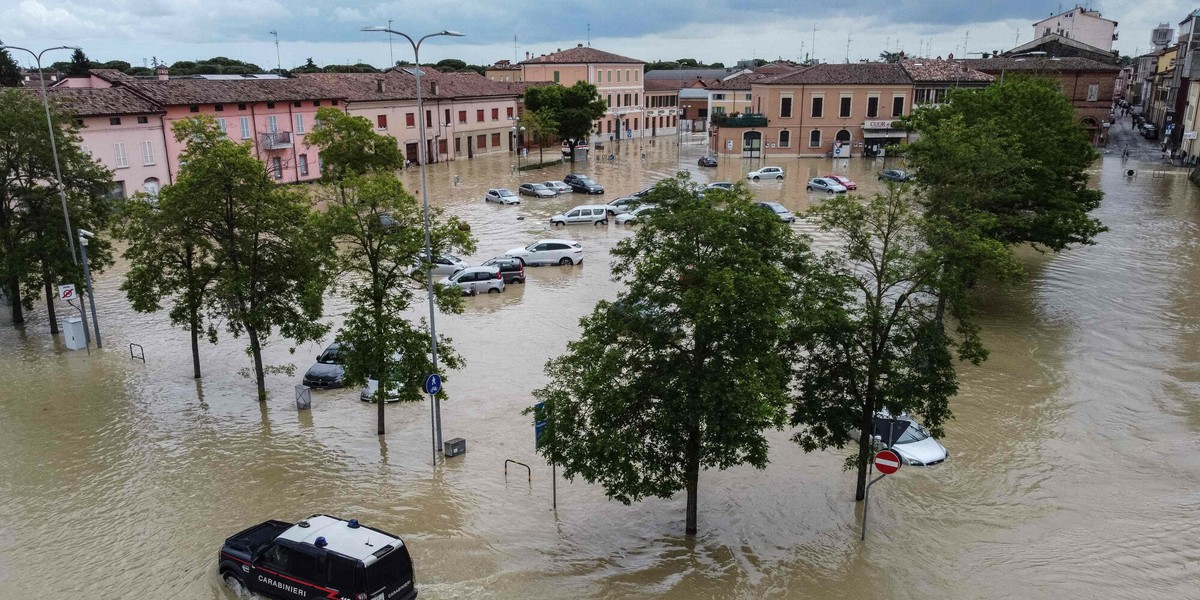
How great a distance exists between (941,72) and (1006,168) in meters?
57.9

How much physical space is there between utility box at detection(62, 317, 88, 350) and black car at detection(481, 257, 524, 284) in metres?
15.0

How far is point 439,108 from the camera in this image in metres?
75.0

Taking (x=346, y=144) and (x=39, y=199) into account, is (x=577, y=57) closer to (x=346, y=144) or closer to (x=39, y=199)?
(x=346, y=144)

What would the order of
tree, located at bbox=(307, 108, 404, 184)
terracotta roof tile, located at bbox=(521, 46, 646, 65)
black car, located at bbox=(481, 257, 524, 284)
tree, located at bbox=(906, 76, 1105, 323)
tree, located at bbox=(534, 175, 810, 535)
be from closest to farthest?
tree, located at bbox=(534, 175, 810, 535) → tree, located at bbox=(906, 76, 1105, 323) → black car, located at bbox=(481, 257, 524, 284) → tree, located at bbox=(307, 108, 404, 184) → terracotta roof tile, located at bbox=(521, 46, 646, 65)

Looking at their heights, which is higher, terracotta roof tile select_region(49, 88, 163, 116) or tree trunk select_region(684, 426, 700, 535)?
terracotta roof tile select_region(49, 88, 163, 116)

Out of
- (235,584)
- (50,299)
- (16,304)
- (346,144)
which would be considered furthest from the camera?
(346,144)

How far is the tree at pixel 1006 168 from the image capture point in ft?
82.3

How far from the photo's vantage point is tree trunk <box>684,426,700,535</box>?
14.8 m

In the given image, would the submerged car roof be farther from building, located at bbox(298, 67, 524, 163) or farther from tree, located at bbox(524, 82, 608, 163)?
tree, located at bbox(524, 82, 608, 163)

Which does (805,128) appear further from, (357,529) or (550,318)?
(357,529)

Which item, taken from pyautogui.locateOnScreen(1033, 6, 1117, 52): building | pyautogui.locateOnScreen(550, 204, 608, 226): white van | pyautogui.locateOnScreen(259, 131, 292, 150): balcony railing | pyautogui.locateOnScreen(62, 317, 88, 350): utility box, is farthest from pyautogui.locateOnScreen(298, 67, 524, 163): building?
pyautogui.locateOnScreen(1033, 6, 1117, 52): building

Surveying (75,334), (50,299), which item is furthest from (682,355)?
(50,299)

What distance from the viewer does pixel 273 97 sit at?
5800 cm

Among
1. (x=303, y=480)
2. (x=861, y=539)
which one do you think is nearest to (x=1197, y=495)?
(x=861, y=539)
